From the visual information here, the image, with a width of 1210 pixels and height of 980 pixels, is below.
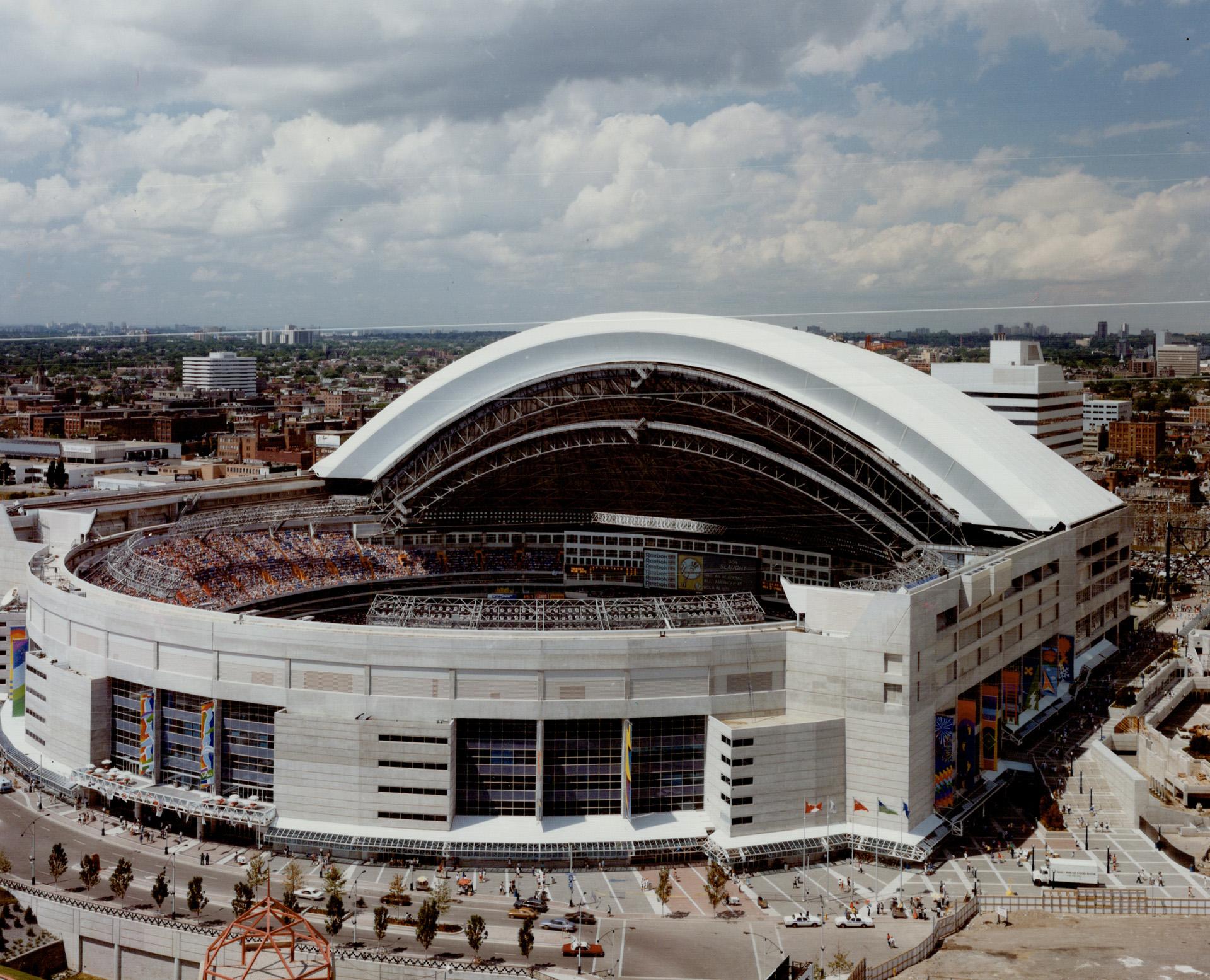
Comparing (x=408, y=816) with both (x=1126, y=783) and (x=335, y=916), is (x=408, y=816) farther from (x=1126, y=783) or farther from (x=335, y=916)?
(x=1126, y=783)

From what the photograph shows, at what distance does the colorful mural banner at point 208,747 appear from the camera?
36781 mm

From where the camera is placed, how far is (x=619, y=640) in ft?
115

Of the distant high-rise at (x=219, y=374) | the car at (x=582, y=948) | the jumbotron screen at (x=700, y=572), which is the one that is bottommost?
the car at (x=582, y=948)

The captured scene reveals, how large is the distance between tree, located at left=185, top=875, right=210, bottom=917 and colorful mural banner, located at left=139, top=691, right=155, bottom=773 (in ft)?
27.2

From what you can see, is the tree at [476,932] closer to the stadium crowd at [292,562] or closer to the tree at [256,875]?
the tree at [256,875]

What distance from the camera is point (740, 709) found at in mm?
35938

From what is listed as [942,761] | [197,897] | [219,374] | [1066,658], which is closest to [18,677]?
[197,897]

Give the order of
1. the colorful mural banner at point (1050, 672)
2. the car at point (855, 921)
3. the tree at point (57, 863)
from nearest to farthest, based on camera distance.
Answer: the car at point (855, 921)
the tree at point (57, 863)
the colorful mural banner at point (1050, 672)

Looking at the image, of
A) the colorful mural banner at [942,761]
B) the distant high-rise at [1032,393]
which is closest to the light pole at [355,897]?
the colorful mural banner at [942,761]

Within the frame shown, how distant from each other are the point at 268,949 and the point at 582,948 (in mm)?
7207

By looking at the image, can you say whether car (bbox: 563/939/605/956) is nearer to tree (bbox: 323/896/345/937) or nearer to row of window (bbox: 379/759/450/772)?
tree (bbox: 323/896/345/937)

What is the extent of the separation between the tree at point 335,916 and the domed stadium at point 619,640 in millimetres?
4537

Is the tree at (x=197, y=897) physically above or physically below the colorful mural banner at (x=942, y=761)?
below

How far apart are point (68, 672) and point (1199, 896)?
1373 inches
